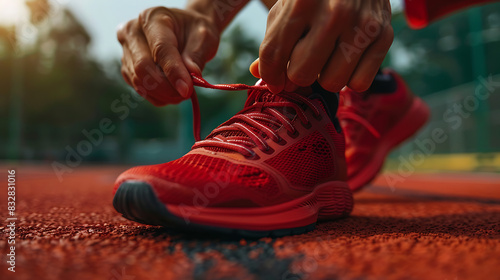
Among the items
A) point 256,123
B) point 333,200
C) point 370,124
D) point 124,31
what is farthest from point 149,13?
point 370,124

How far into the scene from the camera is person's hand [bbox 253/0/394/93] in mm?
472

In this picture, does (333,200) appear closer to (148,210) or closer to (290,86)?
(290,86)

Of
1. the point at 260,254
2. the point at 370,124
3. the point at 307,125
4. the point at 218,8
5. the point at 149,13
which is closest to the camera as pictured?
the point at 260,254

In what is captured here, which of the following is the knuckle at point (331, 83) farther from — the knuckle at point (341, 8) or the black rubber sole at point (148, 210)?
the black rubber sole at point (148, 210)

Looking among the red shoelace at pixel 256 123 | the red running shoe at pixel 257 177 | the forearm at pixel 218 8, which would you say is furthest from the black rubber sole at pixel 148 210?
the forearm at pixel 218 8

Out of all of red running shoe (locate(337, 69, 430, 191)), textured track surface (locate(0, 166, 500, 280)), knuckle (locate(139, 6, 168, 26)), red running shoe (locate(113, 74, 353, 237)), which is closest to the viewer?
textured track surface (locate(0, 166, 500, 280))

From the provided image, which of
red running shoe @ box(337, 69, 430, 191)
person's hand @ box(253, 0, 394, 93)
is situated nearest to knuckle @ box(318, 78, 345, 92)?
person's hand @ box(253, 0, 394, 93)

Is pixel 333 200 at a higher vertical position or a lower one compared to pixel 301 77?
lower

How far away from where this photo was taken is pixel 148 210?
0.47 meters

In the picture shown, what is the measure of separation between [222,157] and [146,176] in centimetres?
14

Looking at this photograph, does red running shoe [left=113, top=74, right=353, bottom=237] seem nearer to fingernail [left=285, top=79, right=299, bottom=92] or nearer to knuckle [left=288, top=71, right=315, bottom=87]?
fingernail [left=285, top=79, right=299, bottom=92]

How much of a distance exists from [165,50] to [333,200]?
458 mm

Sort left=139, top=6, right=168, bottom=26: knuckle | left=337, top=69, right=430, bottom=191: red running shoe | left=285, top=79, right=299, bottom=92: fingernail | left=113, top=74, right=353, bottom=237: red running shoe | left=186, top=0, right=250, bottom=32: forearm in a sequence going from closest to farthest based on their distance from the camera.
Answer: left=113, top=74, right=353, bottom=237: red running shoe, left=285, top=79, right=299, bottom=92: fingernail, left=139, top=6, right=168, bottom=26: knuckle, left=186, top=0, right=250, bottom=32: forearm, left=337, top=69, right=430, bottom=191: red running shoe

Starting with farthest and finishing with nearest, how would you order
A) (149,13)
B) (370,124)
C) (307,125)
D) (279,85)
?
(370,124)
(149,13)
(307,125)
(279,85)
